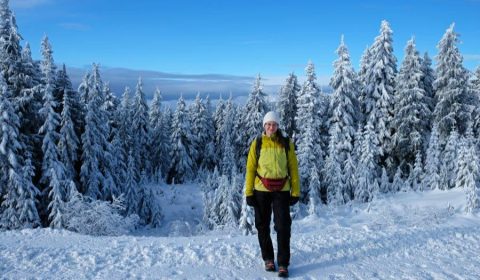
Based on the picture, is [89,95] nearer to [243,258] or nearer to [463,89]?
[243,258]

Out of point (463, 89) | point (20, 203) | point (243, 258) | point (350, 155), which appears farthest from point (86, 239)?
point (463, 89)

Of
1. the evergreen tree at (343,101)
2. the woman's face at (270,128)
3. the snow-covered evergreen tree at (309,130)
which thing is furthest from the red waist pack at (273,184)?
the evergreen tree at (343,101)

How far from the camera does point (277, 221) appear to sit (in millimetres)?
6926

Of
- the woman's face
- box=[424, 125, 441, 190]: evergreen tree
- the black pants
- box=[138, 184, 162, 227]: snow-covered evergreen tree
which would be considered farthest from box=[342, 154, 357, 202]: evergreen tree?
the woman's face

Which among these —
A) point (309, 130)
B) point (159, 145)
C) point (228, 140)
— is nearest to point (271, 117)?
point (309, 130)

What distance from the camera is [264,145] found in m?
6.91

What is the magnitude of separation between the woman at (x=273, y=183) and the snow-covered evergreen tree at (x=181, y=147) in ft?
134

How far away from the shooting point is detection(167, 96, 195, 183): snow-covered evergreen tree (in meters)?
47.6

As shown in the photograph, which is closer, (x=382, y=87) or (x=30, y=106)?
(x=30, y=106)

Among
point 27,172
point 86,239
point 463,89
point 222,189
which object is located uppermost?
point 463,89

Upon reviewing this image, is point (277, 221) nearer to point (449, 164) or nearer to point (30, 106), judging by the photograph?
point (30, 106)

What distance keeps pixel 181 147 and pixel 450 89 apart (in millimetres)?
28429

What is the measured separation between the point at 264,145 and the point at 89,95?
24.3 m

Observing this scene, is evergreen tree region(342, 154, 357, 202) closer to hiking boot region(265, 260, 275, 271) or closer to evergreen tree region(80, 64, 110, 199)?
evergreen tree region(80, 64, 110, 199)
